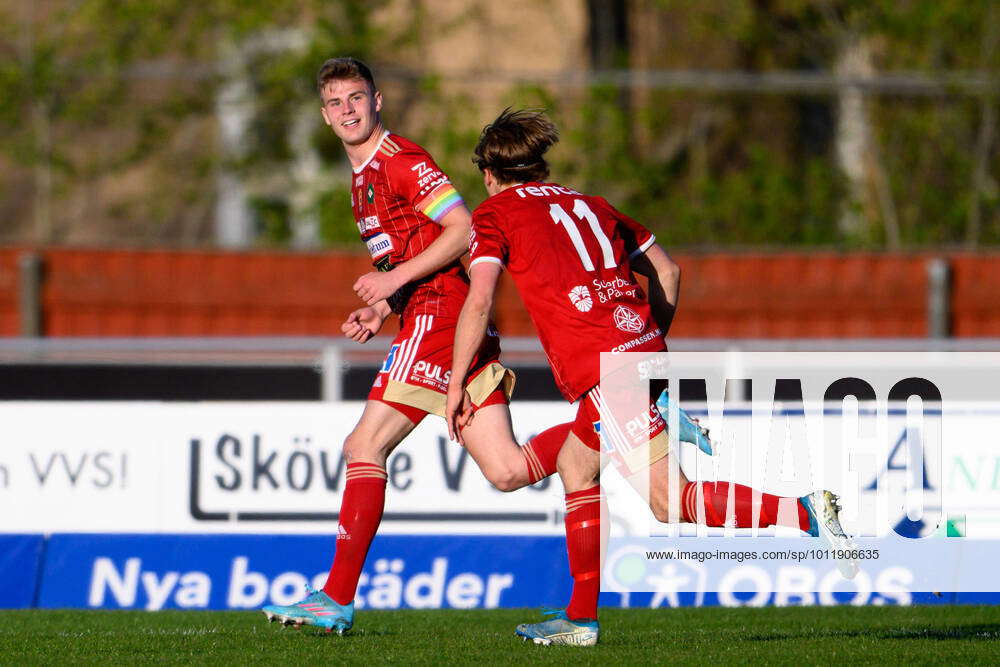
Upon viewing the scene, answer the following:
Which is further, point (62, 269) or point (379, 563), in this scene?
point (62, 269)

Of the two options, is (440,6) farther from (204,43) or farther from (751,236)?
(751,236)

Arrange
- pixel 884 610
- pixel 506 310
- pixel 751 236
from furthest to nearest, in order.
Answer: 1. pixel 751 236
2. pixel 506 310
3. pixel 884 610

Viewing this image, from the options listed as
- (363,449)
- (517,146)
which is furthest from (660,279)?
(363,449)

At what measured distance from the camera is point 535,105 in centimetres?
2073

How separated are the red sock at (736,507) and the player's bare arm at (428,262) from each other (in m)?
1.28

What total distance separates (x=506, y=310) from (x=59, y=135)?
7803 mm

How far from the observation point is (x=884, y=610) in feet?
25.0

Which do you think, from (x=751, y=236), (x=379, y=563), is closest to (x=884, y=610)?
(x=379, y=563)

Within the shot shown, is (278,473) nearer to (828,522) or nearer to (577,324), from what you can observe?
(577,324)

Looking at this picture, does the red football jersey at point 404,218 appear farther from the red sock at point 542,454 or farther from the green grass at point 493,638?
the green grass at point 493,638

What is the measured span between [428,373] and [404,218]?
0.64 meters

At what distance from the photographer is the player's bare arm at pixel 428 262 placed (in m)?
5.81

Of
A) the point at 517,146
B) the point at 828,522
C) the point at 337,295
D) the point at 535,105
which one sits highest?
the point at 535,105

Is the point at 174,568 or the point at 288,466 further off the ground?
the point at 288,466
